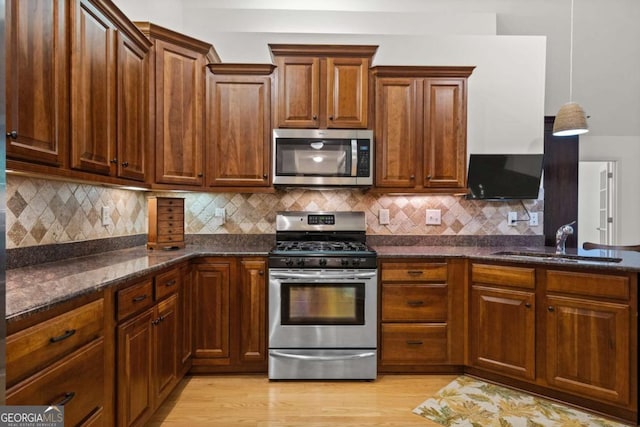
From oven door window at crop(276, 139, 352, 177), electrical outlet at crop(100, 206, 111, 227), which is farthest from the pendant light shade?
electrical outlet at crop(100, 206, 111, 227)

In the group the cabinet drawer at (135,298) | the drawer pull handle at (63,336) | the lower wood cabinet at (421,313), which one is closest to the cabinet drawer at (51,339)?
the drawer pull handle at (63,336)

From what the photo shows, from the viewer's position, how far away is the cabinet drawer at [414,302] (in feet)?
8.69

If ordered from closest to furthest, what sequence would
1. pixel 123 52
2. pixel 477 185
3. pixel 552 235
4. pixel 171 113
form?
pixel 123 52 < pixel 171 113 < pixel 477 185 < pixel 552 235

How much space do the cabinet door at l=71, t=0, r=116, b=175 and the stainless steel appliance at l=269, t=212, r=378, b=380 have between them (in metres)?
1.30

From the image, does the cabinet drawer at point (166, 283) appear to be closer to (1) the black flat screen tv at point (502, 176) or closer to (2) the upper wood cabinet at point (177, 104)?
(2) the upper wood cabinet at point (177, 104)

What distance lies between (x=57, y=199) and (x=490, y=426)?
2921 millimetres

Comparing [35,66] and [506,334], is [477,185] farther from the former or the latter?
[35,66]

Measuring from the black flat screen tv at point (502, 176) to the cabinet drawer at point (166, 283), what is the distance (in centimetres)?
249

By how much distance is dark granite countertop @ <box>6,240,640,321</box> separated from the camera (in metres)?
1.25

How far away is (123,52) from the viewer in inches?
85.4

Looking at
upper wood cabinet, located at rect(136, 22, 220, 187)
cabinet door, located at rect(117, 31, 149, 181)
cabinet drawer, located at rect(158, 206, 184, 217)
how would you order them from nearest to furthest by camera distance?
1. cabinet door, located at rect(117, 31, 149, 181)
2. upper wood cabinet, located at rect(136, 22, 220, 187)
3. cabinet drawer, located at rect(158, 206, 184, 217)

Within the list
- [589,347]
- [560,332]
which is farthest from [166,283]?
[589,347]

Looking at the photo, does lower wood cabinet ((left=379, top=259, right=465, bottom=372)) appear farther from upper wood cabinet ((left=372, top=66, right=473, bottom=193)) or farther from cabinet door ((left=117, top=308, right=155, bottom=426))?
cabinet door ((left=117, top=308, right=155, bottom=426))

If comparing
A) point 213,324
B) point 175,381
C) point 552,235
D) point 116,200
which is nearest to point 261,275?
point 213,324
